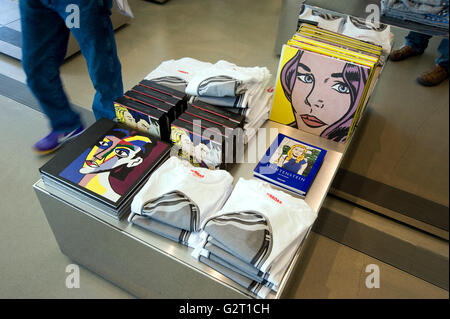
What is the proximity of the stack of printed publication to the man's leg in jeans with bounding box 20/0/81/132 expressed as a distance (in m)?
1.11

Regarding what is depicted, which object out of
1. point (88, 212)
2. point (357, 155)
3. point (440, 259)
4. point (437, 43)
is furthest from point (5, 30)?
point (440, 259)

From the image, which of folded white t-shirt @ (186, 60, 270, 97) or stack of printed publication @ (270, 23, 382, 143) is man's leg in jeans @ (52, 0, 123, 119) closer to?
folded white t-shirt @ (186, 60, 270, 97)

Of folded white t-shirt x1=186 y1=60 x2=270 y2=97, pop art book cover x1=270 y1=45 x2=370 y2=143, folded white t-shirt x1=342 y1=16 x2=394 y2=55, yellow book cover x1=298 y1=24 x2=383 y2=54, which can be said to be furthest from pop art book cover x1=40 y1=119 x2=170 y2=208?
folded white t-shirt x1=342 y1=16 x2=394 y2=55

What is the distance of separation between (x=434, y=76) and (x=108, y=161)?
116cm

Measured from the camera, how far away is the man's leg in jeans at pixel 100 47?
1564 millimetres

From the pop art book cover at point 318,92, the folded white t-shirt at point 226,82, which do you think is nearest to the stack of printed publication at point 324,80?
the pop art book cover at point 318,92

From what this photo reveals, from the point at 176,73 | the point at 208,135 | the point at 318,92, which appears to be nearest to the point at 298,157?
the point at 318,92

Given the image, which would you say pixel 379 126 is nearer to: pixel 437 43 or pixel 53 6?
pixel 437 43

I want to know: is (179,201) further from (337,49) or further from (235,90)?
(337,49)

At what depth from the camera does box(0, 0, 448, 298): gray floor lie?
153 centimetres

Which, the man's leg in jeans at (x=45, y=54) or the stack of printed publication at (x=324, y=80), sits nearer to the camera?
the stack of printed publication at (x=324, y=80)

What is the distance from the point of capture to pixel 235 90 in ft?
4.63

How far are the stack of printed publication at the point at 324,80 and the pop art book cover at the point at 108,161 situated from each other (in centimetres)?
57

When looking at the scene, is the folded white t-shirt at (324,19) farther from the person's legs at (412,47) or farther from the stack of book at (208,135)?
the stack of book at (208,135)
